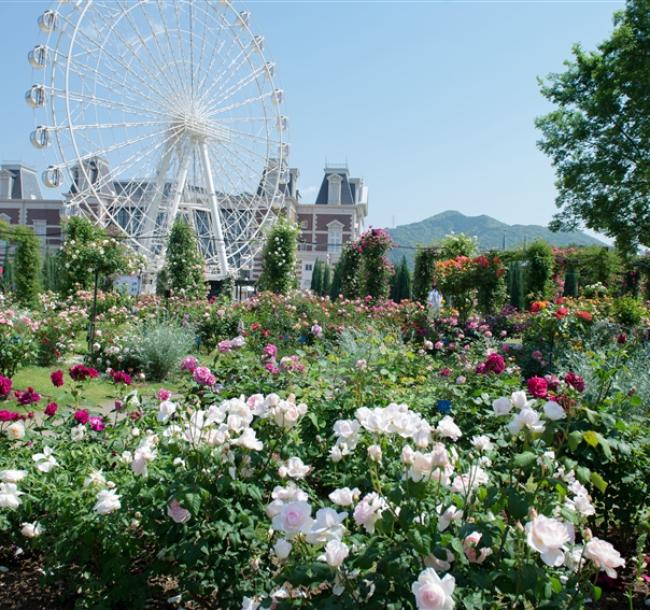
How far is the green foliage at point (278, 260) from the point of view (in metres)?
19.6

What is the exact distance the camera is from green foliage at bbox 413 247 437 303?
876 inches

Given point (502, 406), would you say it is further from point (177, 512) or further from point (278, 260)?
point (278, 260)

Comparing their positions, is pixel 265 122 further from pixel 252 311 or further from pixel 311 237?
pixel 311 237

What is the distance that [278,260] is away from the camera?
1958cm

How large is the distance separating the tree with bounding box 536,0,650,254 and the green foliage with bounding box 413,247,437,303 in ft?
24.6

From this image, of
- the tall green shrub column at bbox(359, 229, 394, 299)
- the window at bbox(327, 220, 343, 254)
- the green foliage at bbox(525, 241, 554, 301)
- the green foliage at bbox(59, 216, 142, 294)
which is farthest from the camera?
the window at bbox(327, 220, 343, 254)

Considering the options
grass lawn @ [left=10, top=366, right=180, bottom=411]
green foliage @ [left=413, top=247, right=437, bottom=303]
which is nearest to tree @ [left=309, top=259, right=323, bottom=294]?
green foliage @ [left=413, top=247, right=437, bottom=303]

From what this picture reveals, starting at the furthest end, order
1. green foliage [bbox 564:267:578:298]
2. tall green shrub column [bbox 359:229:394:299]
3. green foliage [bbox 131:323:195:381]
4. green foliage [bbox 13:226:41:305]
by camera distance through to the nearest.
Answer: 1. green foliage [bbox 564:267:578:298]
2. green foliage [bbox 13:226:41:305]
3. tall green shrub column [bbox 359:229:394:299]
4. green foliage [bbox 131:323:195:381]

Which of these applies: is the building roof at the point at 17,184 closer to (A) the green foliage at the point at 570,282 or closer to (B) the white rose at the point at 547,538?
(A) the green foliage at the point at 570,282

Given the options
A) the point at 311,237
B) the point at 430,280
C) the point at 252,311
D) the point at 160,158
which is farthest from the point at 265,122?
the point at 311,237

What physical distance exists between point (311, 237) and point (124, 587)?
174ft

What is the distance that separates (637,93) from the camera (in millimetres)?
12531

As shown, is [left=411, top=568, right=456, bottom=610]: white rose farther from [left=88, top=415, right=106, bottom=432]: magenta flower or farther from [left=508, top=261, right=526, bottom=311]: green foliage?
[left=508, top=261, right=526, bottom=311]: green foliage

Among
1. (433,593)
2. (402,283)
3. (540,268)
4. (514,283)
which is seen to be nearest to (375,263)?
(540,268)
